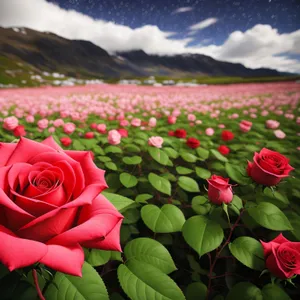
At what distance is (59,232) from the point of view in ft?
1.31

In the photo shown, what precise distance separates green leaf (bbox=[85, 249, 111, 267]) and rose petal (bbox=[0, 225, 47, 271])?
276 mm

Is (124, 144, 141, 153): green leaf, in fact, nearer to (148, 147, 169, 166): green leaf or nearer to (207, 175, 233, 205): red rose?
(148, 147, 169, 166): green leaf

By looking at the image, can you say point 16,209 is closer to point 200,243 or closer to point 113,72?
point 200,243

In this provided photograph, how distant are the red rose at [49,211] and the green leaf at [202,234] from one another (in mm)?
314

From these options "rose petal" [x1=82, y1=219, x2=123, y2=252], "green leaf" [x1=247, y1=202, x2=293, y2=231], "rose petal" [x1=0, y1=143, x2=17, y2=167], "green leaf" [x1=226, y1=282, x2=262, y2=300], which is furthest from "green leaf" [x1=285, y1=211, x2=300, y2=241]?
"rose petal" [x1=0, y1=143, x2=17, y2=167]

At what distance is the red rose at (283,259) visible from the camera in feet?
1.89

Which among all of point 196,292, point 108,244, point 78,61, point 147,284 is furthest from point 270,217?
point 78,61

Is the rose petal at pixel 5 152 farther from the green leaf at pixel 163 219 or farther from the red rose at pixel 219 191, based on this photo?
the red rose at pixel 219 191

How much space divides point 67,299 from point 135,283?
0.17 meters

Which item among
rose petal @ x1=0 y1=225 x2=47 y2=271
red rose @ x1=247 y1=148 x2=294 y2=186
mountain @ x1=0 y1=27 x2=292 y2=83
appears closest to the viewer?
rose petal @ x1=0 y1=225 x2=47 y2=271

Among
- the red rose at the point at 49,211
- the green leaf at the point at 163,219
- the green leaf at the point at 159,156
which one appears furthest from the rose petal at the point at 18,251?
the green leaf at the point at 159,156

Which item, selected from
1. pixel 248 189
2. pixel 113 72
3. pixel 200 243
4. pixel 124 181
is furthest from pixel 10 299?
pixel 113 72

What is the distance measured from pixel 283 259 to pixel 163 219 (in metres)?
0.39

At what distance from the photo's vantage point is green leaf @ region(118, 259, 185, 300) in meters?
0.49
